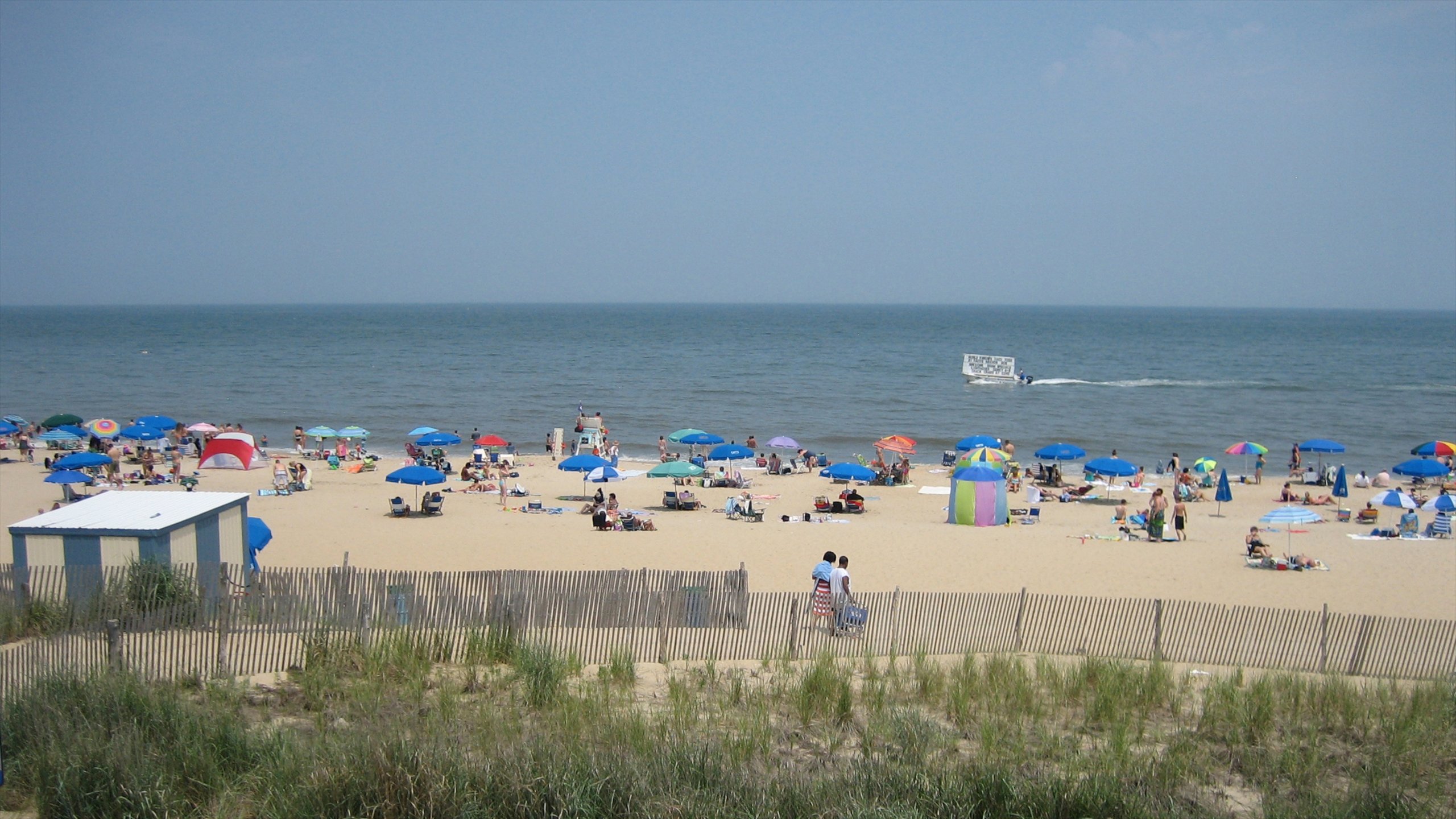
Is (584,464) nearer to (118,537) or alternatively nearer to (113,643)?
(118,537)

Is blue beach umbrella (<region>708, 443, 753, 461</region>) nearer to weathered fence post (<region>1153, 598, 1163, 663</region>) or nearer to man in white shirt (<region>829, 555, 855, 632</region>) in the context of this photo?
man in white shirt (<region>829, 555, 855, 632</region>)

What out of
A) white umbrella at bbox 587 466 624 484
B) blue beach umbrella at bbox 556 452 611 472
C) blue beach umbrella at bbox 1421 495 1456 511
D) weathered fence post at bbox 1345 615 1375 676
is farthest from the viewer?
white umbrella at bbox 587 466 624 484

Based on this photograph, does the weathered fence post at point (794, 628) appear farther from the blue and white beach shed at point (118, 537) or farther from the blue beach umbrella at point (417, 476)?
the blue beach umbrella at point (417, 476)

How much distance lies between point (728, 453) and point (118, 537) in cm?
1641

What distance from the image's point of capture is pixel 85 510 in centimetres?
1197

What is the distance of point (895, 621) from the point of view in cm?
1078

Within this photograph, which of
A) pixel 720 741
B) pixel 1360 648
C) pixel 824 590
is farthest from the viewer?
pixel 824 590

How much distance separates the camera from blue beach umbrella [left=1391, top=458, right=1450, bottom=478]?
2572 centimetres

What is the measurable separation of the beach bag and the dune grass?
1.24 m

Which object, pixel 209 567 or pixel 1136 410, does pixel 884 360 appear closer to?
pixel 1136 410

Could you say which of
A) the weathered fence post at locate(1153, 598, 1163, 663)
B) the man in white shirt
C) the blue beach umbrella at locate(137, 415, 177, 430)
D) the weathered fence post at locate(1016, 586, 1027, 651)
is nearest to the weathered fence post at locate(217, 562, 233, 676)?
the man in white shirt

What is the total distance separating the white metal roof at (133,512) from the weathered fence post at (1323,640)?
12.0 m

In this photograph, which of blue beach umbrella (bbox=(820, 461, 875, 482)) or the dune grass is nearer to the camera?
the dune grass

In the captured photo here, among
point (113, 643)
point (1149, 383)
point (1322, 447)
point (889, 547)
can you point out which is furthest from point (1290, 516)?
point (1149, 383)
